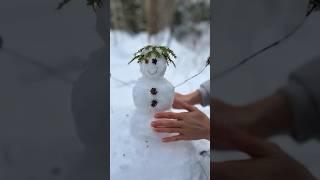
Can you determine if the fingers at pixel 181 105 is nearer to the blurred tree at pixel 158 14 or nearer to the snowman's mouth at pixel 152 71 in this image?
the snowman's mouth at pixel 152 71

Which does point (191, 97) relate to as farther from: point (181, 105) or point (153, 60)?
point (153, 60)

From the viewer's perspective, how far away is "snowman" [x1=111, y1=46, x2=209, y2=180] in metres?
1.24

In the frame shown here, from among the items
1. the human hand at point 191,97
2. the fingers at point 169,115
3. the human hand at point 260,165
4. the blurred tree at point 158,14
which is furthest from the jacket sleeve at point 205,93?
the blurred tree at point 158,14

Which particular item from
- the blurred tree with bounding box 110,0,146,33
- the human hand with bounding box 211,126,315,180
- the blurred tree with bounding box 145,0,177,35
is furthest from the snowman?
the blurred tree with bounding box 110,0,146,33

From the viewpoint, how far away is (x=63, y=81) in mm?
1089

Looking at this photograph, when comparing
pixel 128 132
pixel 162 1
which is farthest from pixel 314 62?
pixel 162 1

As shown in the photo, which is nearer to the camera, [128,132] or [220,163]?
[220,163]

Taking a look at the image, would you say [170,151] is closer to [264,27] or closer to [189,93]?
[189,93]

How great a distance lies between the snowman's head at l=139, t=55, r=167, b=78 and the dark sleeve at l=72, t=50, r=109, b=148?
227 mm

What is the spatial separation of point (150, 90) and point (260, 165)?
361mm

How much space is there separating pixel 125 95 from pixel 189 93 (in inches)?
9.1

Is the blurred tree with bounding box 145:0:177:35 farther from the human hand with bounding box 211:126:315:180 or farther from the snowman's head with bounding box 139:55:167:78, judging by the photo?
the human hand with bounding box 211:126:315:180

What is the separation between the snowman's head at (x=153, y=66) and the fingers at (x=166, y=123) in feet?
0.42

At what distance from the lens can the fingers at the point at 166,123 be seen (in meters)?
1.26
